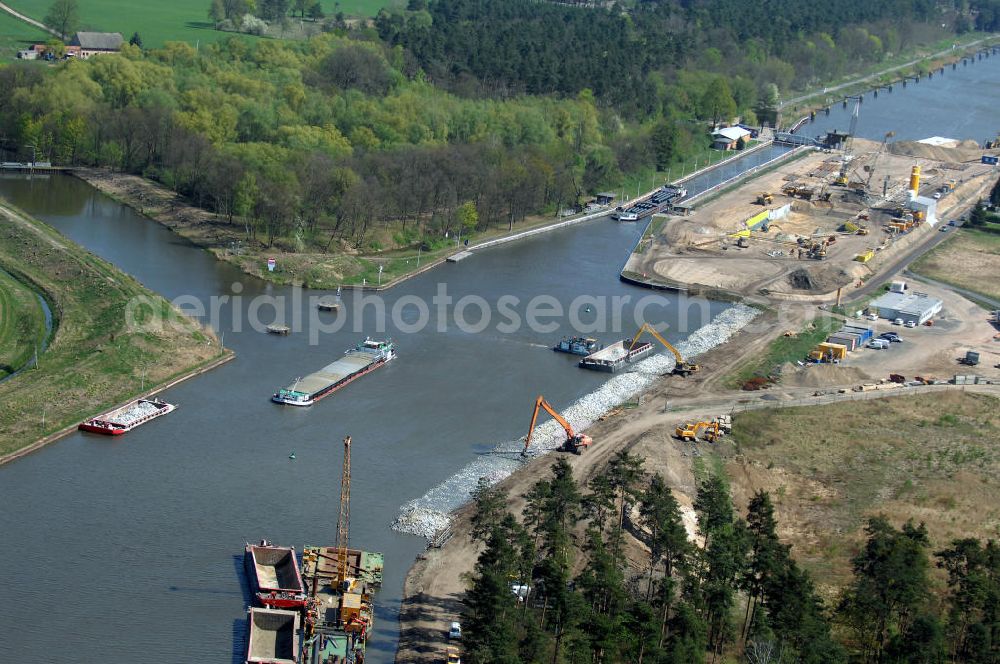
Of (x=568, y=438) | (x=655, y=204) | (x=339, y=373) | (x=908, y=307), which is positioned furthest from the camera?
(x=655, y=204)

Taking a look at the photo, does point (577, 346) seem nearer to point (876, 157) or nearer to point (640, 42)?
point (876, 157)

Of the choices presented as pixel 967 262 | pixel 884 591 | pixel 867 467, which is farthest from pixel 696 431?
pixel 967 262

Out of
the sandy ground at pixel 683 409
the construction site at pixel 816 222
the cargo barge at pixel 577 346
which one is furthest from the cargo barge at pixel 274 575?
the construction site at pixel 816 222

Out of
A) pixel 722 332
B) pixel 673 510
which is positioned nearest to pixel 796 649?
pixel 673 510

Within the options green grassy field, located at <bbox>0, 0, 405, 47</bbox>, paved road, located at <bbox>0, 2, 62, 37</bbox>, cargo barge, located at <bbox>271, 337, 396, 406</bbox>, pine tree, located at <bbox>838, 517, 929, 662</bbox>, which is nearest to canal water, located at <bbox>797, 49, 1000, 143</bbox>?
green grassy field, located at <bbox>0, 0, 405, 47</bbox>

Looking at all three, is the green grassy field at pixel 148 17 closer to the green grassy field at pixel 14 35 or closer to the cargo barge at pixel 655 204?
the green grassy field at pixel 14 35

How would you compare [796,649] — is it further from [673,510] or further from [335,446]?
[335,446]
